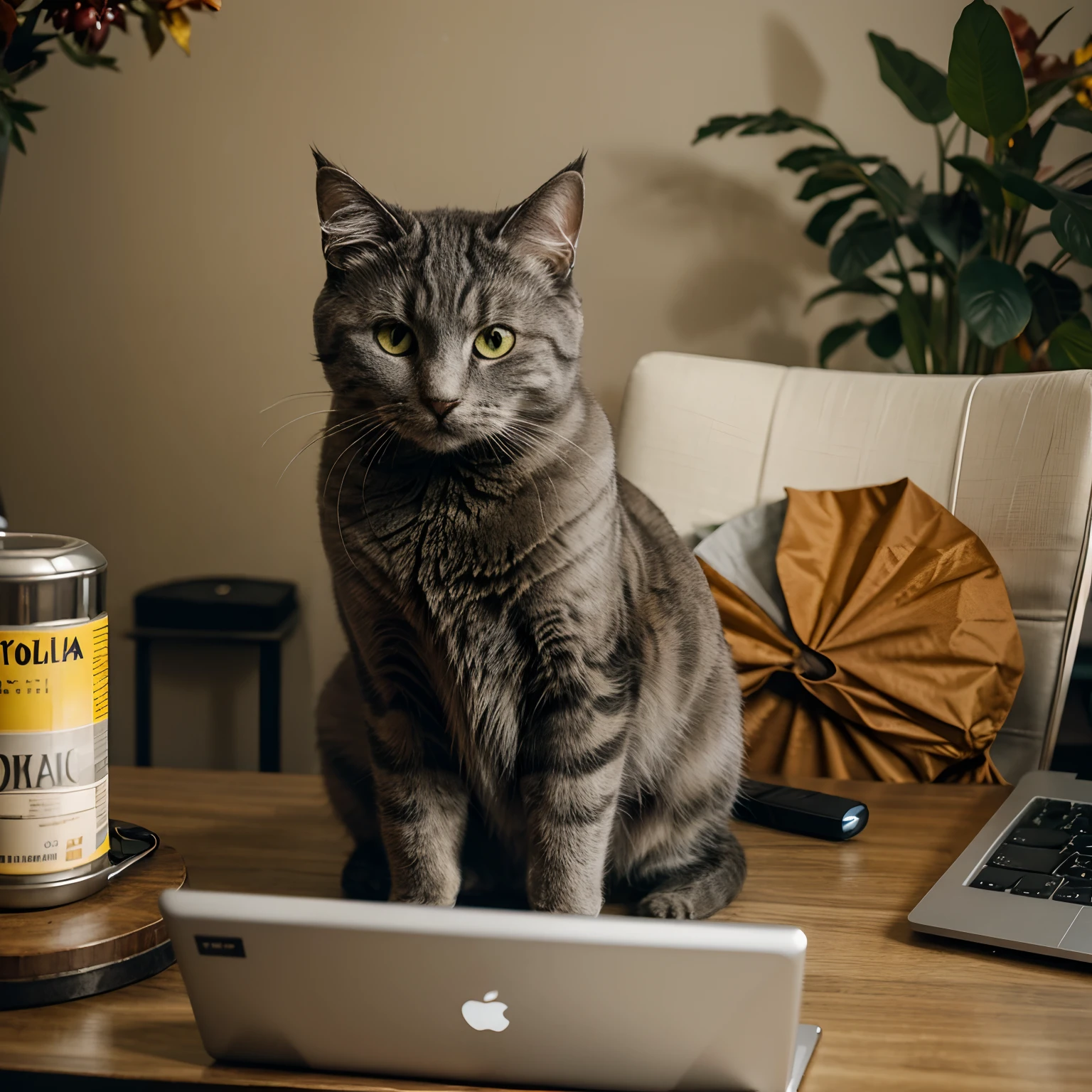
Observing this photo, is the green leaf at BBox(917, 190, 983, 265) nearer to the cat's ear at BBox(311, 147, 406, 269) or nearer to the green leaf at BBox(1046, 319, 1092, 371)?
the green leaf at BBox(1046, 319, 1092, 371)

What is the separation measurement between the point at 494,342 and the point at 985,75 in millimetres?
1328

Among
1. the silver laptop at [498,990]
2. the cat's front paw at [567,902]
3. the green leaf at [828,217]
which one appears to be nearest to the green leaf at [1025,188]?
the green leaf at [828,217]

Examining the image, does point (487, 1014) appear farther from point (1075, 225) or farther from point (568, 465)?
point (1075, 225)

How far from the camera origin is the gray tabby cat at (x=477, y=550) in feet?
2.74

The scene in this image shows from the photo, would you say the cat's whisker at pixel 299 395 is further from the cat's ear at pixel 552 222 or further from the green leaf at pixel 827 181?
the green leaf at pixel 827 181

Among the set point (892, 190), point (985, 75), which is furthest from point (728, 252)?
point (985, 75)

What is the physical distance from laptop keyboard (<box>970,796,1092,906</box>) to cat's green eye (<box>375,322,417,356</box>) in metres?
0.64

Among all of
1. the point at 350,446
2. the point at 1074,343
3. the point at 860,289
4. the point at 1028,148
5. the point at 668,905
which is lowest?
the point at 668,905

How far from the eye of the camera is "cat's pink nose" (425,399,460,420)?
81cm

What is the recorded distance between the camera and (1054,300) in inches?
79.4

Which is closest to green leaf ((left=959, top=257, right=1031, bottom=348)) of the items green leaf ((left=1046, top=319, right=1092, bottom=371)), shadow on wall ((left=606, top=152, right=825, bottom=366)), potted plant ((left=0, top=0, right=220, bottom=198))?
green leaf ((left=1046, top=319, right=1092, bottom=371))

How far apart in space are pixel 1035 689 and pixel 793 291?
1249mm

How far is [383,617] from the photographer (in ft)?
2.84

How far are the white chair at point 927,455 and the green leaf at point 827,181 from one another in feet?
1.83
